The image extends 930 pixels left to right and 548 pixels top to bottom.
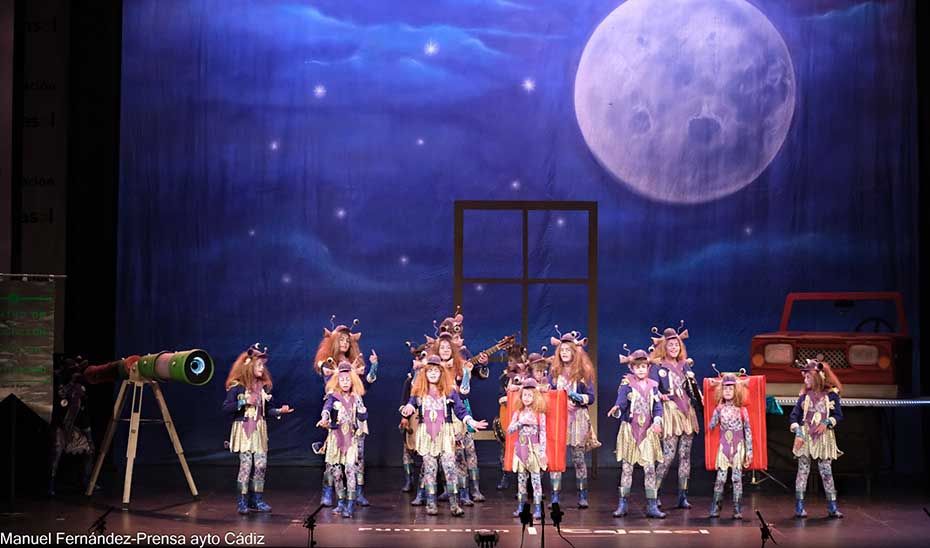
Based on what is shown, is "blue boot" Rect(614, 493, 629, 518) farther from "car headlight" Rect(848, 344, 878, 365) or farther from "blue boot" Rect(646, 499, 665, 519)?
"car headlight" Rect(848, 344, 878, 365)

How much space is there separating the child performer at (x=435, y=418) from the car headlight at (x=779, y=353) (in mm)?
3277

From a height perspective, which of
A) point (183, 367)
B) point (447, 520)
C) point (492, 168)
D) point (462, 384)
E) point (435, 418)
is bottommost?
point (447, 520)

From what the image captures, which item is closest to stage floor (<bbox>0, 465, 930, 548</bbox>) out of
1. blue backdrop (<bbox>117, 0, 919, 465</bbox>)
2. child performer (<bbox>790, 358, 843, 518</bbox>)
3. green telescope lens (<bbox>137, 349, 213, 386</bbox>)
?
child performer (<bbox>790, 358, 843, 518</bbox>)

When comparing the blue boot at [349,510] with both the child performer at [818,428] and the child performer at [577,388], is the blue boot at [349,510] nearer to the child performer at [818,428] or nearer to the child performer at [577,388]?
the child performer at [577,388]

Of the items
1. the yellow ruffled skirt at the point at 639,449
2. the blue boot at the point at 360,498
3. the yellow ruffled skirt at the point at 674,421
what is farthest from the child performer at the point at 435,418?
the yellow ruffled skirt at the point at 674,421

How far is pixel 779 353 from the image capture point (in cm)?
1105

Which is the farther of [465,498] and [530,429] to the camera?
[465,498]

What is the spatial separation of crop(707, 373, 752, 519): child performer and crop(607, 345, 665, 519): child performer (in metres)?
0.49

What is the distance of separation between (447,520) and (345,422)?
1.14 meters

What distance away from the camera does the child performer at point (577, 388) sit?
10.1 metres

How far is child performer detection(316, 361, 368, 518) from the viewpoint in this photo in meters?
9.38

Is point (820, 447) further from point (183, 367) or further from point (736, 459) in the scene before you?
point (183, 367)

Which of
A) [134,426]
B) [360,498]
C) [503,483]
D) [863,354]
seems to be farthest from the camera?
[503,483]

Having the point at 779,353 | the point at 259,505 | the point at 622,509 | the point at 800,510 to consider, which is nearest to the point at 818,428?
the point at 800,510
